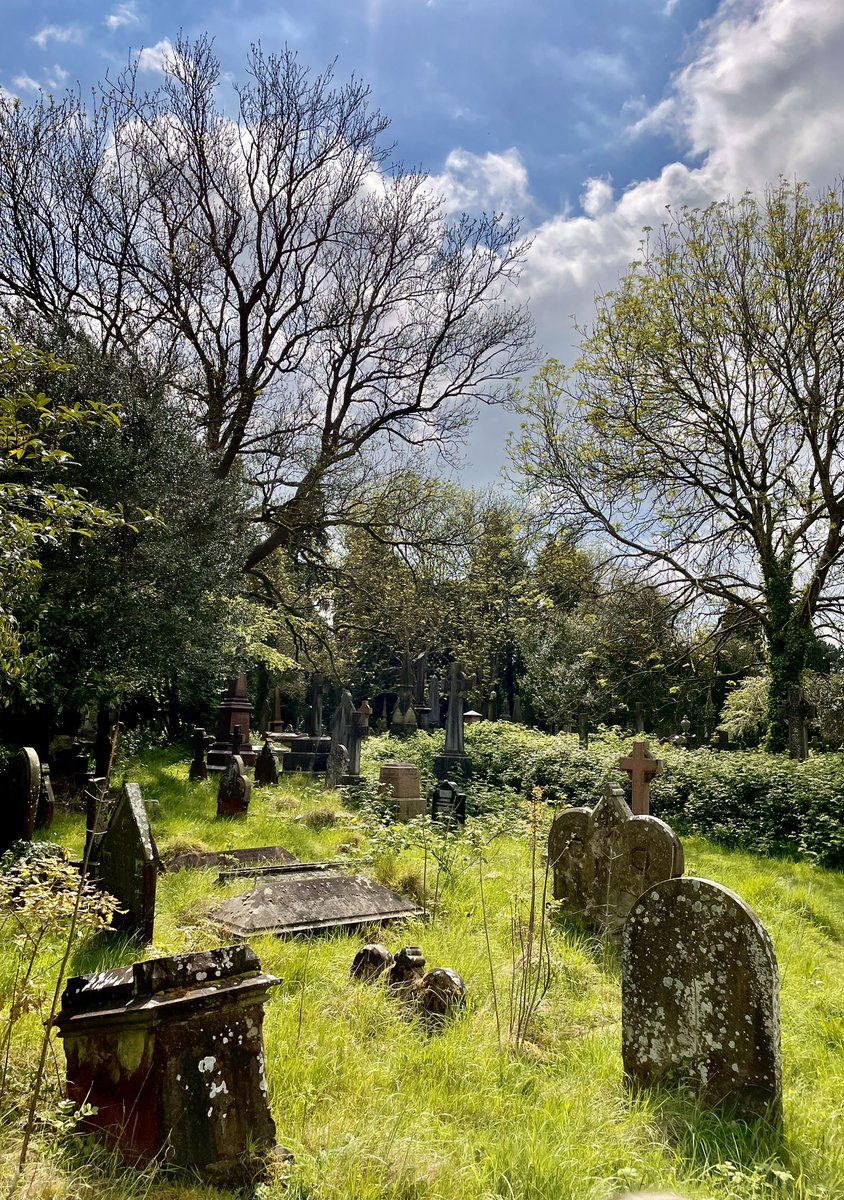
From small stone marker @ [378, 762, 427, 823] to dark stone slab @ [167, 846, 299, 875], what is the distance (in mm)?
4131

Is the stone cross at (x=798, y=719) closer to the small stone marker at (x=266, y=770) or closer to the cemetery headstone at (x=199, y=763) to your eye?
the small stone marker at (x=266, y=770)

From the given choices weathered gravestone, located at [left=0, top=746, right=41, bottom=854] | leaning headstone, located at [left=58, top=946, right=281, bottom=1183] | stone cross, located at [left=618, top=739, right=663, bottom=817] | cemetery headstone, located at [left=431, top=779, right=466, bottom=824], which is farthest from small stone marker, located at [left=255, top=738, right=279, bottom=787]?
leaning headstone, located at [left=58, top=946, right=281, bottom=1183]

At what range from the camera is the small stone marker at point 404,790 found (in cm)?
1206

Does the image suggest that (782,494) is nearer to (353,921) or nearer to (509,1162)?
(353,921)

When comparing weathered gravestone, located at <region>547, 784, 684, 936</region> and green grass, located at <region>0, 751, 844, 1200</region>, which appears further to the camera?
weathered gravestone, located at <region>547, 784, 684, 936</region>

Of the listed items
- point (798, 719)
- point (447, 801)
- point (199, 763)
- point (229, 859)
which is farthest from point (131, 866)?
point (798, 719)

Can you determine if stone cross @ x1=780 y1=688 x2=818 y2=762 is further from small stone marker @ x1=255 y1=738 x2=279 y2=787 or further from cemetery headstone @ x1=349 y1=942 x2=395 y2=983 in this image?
cemetery headstone @ x1=349 y1=942 x2=395 y2=983

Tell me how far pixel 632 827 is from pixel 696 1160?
132 inches

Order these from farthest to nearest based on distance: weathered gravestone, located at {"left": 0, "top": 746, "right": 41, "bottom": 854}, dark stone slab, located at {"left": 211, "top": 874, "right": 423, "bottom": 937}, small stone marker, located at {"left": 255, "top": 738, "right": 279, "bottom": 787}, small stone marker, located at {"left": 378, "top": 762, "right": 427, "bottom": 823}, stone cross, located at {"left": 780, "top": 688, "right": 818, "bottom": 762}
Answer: small stone marker, located at {"left": 255, "top": 738, "right": 279, "bottom": 787} < stone cross, located at {"left": 780, "top": 688, "right": 818, "bottom": 762} < small stone marker, located at {"left": 378, "top": 762, "right": 427, "bottom": 823} < weathered gravestone, located at {"left": 0, "top": 746, "right": 41, "bottom": 854} < dark stone slab, located at {"left": 211, "top": 874, "right": 423, "bottom": 937}

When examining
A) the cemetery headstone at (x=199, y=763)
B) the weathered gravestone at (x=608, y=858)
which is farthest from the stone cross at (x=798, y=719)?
the cemetery headstone at (x=199, y=763)

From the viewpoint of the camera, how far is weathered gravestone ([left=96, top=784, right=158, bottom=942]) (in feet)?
16.3

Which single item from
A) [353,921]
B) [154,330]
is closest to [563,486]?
[154,330]

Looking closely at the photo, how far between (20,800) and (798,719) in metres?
12.9

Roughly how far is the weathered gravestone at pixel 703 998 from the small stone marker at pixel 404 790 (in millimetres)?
8284
